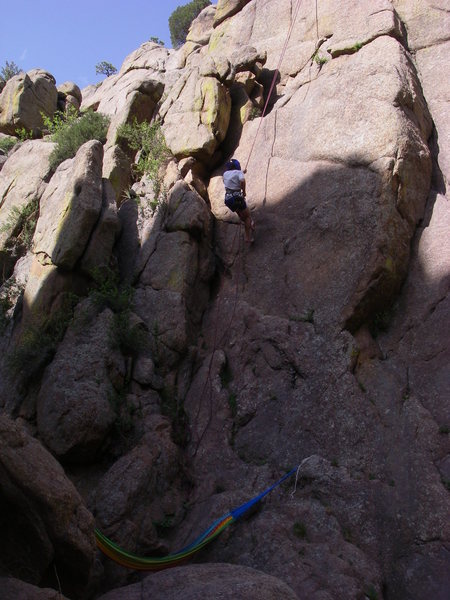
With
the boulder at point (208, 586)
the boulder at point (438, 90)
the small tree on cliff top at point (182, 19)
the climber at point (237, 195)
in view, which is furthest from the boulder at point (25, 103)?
the small tree on cliff top at point (182, 19)

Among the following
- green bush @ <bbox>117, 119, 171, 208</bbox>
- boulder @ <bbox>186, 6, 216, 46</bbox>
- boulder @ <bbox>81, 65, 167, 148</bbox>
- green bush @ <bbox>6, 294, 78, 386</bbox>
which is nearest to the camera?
green bush @ <bbox>6, 294, 78, 386</bbox>

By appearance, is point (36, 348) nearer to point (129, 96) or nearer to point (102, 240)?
Result: point (102, 240)

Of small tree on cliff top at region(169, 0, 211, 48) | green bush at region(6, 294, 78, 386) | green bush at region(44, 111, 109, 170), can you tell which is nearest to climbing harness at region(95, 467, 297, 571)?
green bush at region(6, 294, 78, 386)

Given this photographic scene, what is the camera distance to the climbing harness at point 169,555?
647 cm

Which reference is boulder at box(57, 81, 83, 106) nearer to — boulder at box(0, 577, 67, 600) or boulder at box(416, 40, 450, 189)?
boulder at box(416, 40, 450, 189)

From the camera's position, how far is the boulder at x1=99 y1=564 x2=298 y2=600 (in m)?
4.79

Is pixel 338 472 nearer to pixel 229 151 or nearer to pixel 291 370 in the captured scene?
pixel 291 370

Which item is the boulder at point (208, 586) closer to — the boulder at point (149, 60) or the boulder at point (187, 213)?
the boulder at point (187, 213)

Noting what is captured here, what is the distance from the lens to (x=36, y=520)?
5.17 metres

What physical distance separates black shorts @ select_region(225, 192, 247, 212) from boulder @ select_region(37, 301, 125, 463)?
9.99ft

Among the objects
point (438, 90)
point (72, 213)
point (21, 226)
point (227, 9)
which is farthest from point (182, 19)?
point (72, 213)

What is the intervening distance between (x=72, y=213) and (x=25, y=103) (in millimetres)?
9276

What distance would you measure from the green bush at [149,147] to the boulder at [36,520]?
7061mm

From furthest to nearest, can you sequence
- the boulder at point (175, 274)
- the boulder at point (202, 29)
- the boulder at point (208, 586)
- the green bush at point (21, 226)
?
the boulder at point (202, 29) < the green bush at point (21, 226) < the boulder at point (175, 274) < the boulder at point (208, 586)
